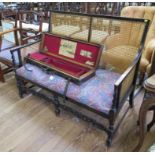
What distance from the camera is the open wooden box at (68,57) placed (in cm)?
164

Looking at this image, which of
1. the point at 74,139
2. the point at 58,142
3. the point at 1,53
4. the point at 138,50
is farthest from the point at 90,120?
the point at 1,53

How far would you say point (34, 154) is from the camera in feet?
4.60

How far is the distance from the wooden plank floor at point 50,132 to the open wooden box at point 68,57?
1.54ft

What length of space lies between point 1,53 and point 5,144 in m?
1.12

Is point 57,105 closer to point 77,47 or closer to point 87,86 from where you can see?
point 87,86

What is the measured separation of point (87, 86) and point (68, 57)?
1.63 feet

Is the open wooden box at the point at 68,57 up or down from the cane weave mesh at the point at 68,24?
down

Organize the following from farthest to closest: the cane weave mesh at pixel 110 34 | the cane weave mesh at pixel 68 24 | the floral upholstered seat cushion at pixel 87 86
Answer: the cane weave mesh at pixel 68 24 < the cane weave mesh at pixel 110 34 < the floral upholstered seat cushion at pixel 87 86

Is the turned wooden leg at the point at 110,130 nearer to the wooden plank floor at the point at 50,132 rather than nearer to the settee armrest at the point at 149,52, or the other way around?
the wooden plank floor at the point at 50,132

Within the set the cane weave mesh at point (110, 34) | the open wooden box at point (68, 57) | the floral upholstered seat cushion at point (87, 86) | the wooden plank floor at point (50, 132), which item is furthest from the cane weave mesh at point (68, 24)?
the wooden plank floor at point (50, 132)

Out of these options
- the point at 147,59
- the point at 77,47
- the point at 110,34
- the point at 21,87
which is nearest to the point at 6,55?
the point at 21,87

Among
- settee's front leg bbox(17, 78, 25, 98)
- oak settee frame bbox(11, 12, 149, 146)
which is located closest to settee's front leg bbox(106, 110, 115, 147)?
oak settee frame bbox(11, 12, 149, 146)

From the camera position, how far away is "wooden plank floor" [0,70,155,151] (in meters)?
1.48

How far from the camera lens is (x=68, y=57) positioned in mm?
1860
